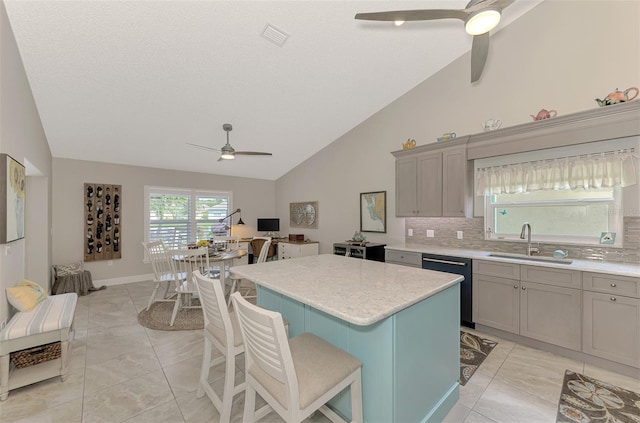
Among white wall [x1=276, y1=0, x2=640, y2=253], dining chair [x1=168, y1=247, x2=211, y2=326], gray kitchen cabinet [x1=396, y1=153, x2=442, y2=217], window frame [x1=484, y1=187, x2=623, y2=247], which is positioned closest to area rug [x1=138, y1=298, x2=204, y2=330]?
dining chair [x1=168, y1=247, x2=211, y2=326]

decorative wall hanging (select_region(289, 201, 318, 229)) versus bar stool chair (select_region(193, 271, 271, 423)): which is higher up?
decorative wall hanging (select_region(289, 201, 318, 229))

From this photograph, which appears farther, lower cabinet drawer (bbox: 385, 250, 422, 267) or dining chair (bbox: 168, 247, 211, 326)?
lower cabinet drawer (bbox: 385, 250, 422, 267)

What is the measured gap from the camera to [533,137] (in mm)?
2848

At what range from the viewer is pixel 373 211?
4777 mm

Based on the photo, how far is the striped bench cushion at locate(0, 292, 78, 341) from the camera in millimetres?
1965

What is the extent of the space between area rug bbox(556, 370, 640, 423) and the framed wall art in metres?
2.86

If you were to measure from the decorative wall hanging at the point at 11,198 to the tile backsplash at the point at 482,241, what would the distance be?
4498 mm

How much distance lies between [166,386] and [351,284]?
5.64 ft

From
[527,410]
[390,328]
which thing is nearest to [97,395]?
[390,328]

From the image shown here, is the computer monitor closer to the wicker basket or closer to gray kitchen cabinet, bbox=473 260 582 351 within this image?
the wicker basket

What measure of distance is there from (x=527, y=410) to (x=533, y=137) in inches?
100

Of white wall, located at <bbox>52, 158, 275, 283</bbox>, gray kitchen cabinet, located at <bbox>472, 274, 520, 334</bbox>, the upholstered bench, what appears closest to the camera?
the upholstered bench

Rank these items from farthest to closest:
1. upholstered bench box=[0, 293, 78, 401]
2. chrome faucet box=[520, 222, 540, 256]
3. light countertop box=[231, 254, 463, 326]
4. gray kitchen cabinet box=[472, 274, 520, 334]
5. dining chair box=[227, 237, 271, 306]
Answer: dining chair box=[227, 237, 271, 306] → chrome faucet box=[520, 222, 540, 256] → gray kitchen cabinet box=[472, 274, 520, 334] → upholstered bench box=[0, 293, 78, 401] → light countertop box=[231, 254, 463, 326]

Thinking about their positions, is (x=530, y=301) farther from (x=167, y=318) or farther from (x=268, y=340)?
(x=167, y=318)
